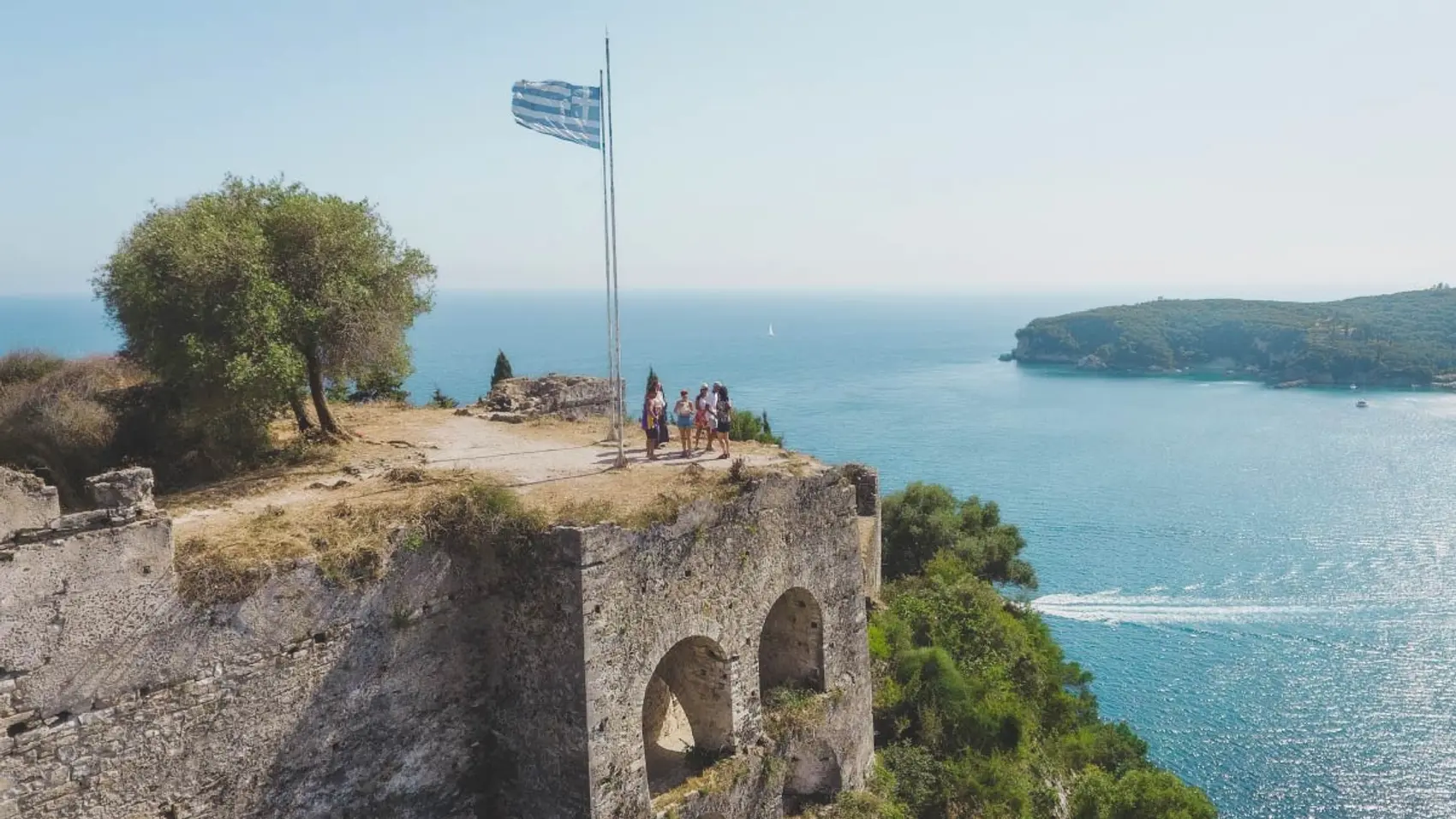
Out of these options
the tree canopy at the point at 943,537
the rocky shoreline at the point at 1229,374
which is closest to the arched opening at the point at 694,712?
the tree canopy at the point at 943,537

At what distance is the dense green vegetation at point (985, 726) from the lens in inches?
768

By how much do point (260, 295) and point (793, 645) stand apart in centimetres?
1116

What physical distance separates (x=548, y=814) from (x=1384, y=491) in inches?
2962

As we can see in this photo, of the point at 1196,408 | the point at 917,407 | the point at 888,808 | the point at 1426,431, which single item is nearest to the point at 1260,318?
the point at 1196,408

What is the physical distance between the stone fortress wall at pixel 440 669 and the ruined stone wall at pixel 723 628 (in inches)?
1.6

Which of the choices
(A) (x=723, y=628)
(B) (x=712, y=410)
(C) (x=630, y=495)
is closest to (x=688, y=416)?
(B) (x=712, y=410)

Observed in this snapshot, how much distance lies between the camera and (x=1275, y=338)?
466 ft

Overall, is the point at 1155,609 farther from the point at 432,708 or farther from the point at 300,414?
the point at 432,708

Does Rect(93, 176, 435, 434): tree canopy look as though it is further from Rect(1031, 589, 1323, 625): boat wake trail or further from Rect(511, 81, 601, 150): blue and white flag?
Rect(1031, 589, 1323, 625): boat wake trail

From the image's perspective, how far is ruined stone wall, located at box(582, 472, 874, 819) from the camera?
13445 mm

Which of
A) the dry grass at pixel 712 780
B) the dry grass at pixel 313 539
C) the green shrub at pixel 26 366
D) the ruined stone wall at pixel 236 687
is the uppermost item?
the green shrub at pixel 26 366

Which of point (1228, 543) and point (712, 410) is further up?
point (712, 410)

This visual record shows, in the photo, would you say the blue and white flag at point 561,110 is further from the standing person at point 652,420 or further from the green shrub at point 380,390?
the green shrub at point 380,390

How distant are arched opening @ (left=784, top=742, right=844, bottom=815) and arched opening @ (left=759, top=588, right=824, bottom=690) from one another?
1.13 metres
